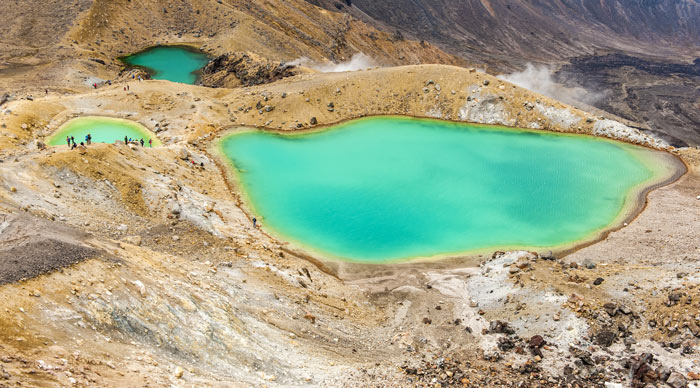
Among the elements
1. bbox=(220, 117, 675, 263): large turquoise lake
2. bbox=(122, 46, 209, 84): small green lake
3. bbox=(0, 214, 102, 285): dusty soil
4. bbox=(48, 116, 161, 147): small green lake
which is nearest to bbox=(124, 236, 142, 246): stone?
bbox=(0, 214, 102, 285): dusty soil

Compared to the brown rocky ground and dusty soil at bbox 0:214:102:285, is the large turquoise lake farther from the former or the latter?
dusty soil at bbox 0:214:102:285

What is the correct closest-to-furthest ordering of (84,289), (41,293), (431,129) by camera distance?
(41,293), (84,289), (431,129)

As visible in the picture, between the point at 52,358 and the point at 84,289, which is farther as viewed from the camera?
the point at 84,289

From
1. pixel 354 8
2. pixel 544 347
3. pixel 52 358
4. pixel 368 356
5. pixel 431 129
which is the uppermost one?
pixel 354 8

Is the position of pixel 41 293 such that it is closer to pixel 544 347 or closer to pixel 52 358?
pixel 52 358

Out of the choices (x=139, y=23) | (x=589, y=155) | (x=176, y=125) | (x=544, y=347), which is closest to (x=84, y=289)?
(x=544, y=347)

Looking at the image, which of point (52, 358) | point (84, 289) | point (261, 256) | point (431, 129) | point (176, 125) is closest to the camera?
point (52, 358)

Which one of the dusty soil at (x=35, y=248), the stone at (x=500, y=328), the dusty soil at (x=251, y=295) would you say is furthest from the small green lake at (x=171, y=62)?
the stone at (x=500, y=328)

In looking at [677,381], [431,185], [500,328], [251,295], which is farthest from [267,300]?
[431,185]
